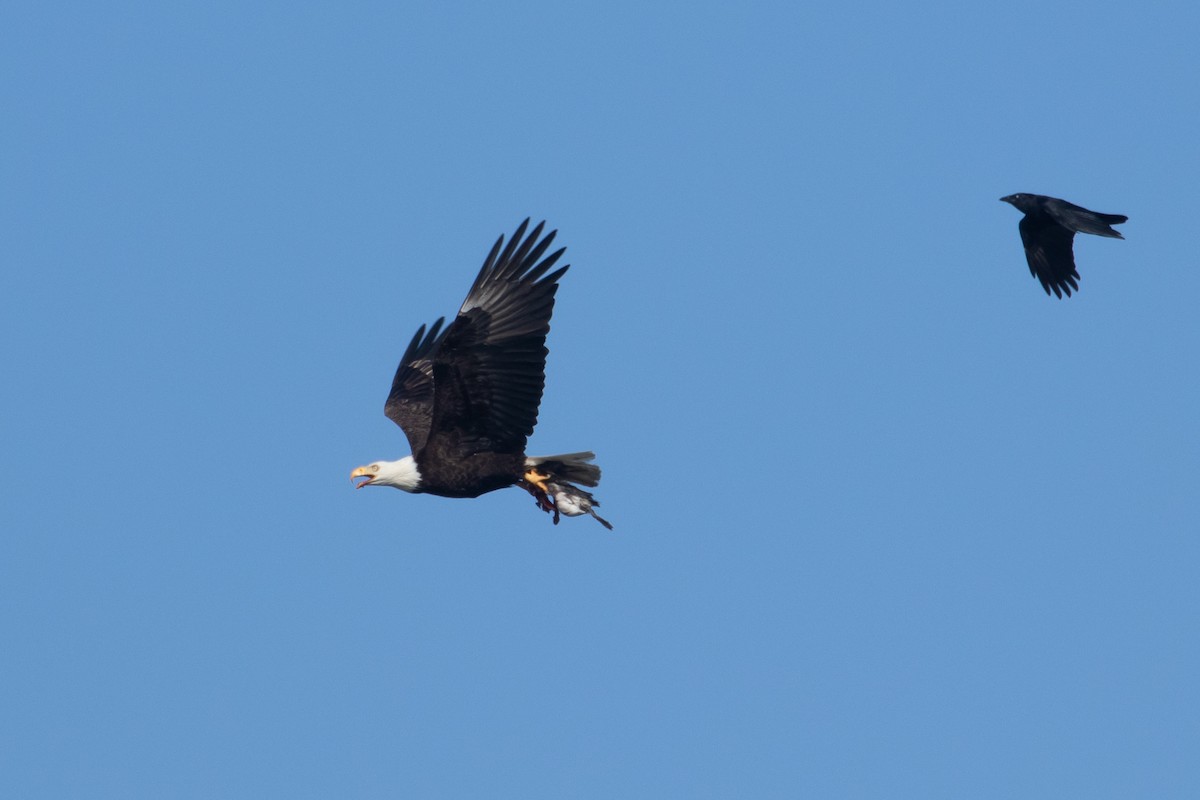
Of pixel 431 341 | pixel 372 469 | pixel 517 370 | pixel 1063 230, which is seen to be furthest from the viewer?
pixel 431 341

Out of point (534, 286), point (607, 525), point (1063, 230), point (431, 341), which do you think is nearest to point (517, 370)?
point (534, 286)

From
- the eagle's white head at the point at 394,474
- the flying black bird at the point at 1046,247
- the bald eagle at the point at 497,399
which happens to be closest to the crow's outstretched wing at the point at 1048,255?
the flying black bird at the point at 1046,247

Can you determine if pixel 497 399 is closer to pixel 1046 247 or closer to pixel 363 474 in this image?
pixel 363 474

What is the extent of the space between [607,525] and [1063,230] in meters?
4.49

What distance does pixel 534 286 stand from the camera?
1312cm

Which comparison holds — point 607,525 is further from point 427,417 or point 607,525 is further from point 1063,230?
point 1063,230

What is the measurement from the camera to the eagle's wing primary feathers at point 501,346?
42.7ft

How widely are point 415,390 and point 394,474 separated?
6.32ft

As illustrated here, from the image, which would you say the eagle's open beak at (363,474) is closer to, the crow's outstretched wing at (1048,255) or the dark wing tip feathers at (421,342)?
the dark wing tip feathers at (421,342)

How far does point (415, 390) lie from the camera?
15742 millimetres

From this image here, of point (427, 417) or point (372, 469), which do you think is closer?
point (372, 469)

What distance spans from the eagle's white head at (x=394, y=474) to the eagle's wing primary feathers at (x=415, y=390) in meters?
0.64

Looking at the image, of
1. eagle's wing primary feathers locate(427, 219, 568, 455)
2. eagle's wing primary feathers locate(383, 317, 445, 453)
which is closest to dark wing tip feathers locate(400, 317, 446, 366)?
eagle's wing primary feathers locate(383, 317, 445, 453)

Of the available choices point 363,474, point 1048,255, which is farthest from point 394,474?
point 1048,255
